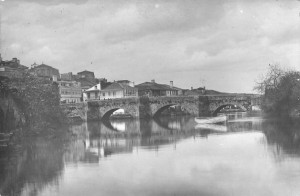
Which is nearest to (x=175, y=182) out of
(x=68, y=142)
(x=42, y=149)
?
(x=42, y=149)

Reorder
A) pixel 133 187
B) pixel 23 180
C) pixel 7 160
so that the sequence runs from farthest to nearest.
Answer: pixel 7 160 < pixel 23 180 < pixel 133 187

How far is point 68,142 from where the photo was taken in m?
39.4

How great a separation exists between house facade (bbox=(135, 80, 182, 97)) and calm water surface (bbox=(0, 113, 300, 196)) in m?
67.8

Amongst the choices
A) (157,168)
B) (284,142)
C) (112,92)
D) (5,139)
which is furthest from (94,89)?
(157,168)

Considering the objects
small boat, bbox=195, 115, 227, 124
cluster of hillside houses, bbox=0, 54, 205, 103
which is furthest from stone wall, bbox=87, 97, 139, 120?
small boat, bbox=195, 115, 227, 124

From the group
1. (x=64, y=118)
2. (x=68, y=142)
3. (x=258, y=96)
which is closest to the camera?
(x=68, y=142)

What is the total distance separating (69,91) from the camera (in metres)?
101

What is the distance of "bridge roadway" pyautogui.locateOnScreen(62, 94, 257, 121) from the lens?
74.1 m

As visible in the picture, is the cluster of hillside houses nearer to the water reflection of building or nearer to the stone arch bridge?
the stone arch bridge

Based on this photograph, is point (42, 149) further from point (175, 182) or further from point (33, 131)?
point (175, 182)

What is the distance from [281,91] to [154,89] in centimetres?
5065

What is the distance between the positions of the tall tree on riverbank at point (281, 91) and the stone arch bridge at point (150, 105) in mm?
5032

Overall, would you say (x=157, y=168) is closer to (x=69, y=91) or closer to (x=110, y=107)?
(x=110, y=107)

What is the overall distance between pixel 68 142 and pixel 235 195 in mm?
24261
